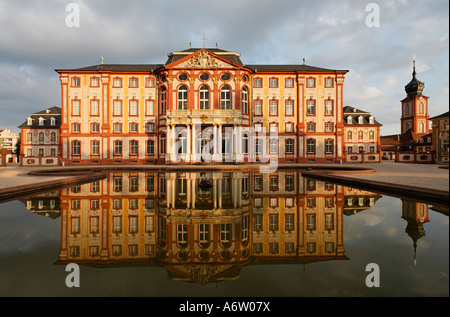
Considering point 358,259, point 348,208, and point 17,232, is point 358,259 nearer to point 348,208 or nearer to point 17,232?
point 348,208

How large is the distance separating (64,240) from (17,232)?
1.68 meters

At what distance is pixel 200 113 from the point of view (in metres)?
36.2

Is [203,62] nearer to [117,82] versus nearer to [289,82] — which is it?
[117,82]

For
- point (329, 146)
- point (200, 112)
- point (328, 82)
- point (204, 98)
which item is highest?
point (328, 82)

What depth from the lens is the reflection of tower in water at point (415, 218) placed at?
6432 millimetres

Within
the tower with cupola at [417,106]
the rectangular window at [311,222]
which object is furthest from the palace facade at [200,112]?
the tower with cupola at [417,106]

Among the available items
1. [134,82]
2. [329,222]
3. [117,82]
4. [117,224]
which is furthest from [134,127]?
[329,222]

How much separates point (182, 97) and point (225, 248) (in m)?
34.6

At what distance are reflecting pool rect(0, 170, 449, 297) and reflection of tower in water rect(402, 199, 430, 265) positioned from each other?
0.09 feet

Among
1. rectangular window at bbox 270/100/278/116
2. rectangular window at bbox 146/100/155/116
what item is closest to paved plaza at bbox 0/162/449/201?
rectangular window at bbox 146/100/155/116

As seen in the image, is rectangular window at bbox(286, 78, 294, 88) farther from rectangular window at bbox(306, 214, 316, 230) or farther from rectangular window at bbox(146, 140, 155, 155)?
rectangular window at bbox(306, 214, 316, 230)

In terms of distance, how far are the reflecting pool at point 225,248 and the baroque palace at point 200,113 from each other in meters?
27.1
